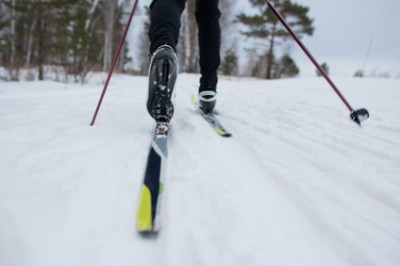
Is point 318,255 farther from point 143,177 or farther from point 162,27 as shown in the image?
point 162,27

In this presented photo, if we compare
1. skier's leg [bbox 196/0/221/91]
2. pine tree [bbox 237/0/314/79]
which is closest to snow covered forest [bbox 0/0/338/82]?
pine tree [bbox 237/0/314/79]

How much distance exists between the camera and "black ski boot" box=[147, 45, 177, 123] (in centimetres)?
99

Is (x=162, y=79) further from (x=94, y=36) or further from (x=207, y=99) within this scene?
(x=94, y=36)

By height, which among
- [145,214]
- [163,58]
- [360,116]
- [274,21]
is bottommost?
[145,214]

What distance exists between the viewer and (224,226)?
1.68 feet

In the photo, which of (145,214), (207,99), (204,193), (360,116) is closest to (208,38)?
(207,99)

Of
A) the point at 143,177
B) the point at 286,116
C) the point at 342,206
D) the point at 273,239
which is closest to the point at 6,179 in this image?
the point at 143,177

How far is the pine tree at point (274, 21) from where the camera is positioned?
44.8 feet

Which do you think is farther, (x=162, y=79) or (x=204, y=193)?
(x=162, y=79)

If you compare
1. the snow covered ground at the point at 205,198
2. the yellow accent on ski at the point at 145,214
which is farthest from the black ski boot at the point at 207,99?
the yellow accent on ski at the point at 145,214

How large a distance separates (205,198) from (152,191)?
14 centimetres

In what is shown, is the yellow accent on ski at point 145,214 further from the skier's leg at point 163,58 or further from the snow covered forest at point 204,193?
the skier's leg at point 163,58

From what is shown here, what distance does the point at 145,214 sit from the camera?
524 mm

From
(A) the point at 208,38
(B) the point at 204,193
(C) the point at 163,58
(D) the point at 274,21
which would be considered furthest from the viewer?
(D) the point at 274,21
